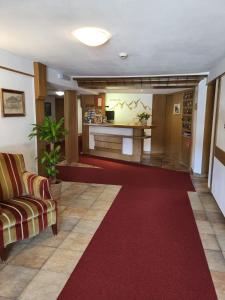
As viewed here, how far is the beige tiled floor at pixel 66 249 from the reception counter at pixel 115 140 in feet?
10.2

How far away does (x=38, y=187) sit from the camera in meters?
2.66

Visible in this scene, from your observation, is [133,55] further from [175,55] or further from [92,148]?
[92,148]

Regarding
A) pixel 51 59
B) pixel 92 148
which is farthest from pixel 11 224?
pixel 92 148

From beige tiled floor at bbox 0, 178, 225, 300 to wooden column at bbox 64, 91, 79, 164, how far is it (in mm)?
2564

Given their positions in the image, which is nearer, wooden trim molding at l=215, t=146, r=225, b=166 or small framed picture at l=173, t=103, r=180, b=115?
wooden trim molding at l=215, t=146, r=225, b=166

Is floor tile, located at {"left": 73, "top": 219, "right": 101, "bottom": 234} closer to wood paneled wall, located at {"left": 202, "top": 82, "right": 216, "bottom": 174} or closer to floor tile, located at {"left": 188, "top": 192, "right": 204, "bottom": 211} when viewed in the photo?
floor tile, located at {"left": 188, "top": 192, "right": 204, "bottom": 211}

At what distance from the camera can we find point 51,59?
12.3 feet

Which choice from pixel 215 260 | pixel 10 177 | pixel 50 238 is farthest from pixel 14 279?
pixel 215 260

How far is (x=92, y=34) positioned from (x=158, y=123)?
624cm

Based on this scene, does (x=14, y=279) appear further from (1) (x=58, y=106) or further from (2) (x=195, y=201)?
(1) (x=58, y=106)

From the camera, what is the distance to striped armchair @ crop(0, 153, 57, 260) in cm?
222

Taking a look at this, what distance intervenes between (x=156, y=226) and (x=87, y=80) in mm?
3984

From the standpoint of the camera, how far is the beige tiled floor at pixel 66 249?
1883 millimetres

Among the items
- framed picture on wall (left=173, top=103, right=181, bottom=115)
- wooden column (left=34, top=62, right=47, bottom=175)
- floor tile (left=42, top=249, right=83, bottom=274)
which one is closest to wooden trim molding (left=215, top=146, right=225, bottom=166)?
floor tile (left=42, top=249, right=83, bottom=274)
